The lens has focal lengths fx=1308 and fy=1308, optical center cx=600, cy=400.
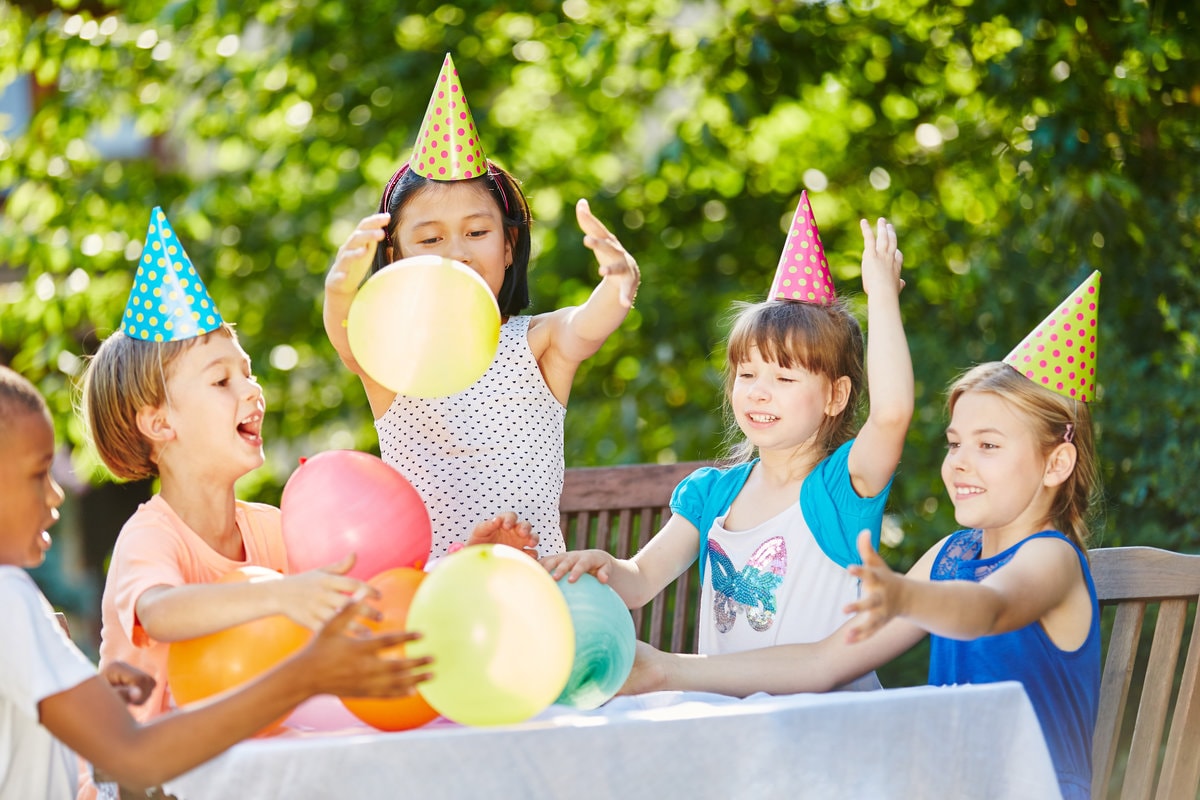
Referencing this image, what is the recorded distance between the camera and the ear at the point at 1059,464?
221cm

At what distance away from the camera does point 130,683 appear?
1.67m

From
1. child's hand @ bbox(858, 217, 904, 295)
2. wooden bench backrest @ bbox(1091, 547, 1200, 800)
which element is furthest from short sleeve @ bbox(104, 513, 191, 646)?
wooden bench backrest @ bbox(1091, 547, 1200, 800)

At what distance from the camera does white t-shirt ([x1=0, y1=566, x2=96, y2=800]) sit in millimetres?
1479

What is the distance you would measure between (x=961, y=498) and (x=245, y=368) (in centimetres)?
120

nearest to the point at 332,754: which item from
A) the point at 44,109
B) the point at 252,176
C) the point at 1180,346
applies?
the point at 1180,346

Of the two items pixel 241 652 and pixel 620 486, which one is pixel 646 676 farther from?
pixel 620 486

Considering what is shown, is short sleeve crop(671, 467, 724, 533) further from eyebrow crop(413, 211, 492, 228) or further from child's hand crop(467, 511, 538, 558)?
eyebrow crop(413, 211, 492, 228)

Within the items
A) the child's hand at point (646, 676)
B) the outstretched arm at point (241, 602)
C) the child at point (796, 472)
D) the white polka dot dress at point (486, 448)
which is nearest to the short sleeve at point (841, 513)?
the child at point (796, 472)

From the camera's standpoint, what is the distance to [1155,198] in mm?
3725

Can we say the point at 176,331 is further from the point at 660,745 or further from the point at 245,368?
the point at 660,745

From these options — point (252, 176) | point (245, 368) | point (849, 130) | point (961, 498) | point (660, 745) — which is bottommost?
point (660, 745)

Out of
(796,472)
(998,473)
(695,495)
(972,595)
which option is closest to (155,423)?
(695,495)

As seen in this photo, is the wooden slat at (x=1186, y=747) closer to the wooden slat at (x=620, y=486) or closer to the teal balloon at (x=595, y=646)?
the teal balloon at (x=595, y=646)

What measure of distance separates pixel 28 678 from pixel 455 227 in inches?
49.6
